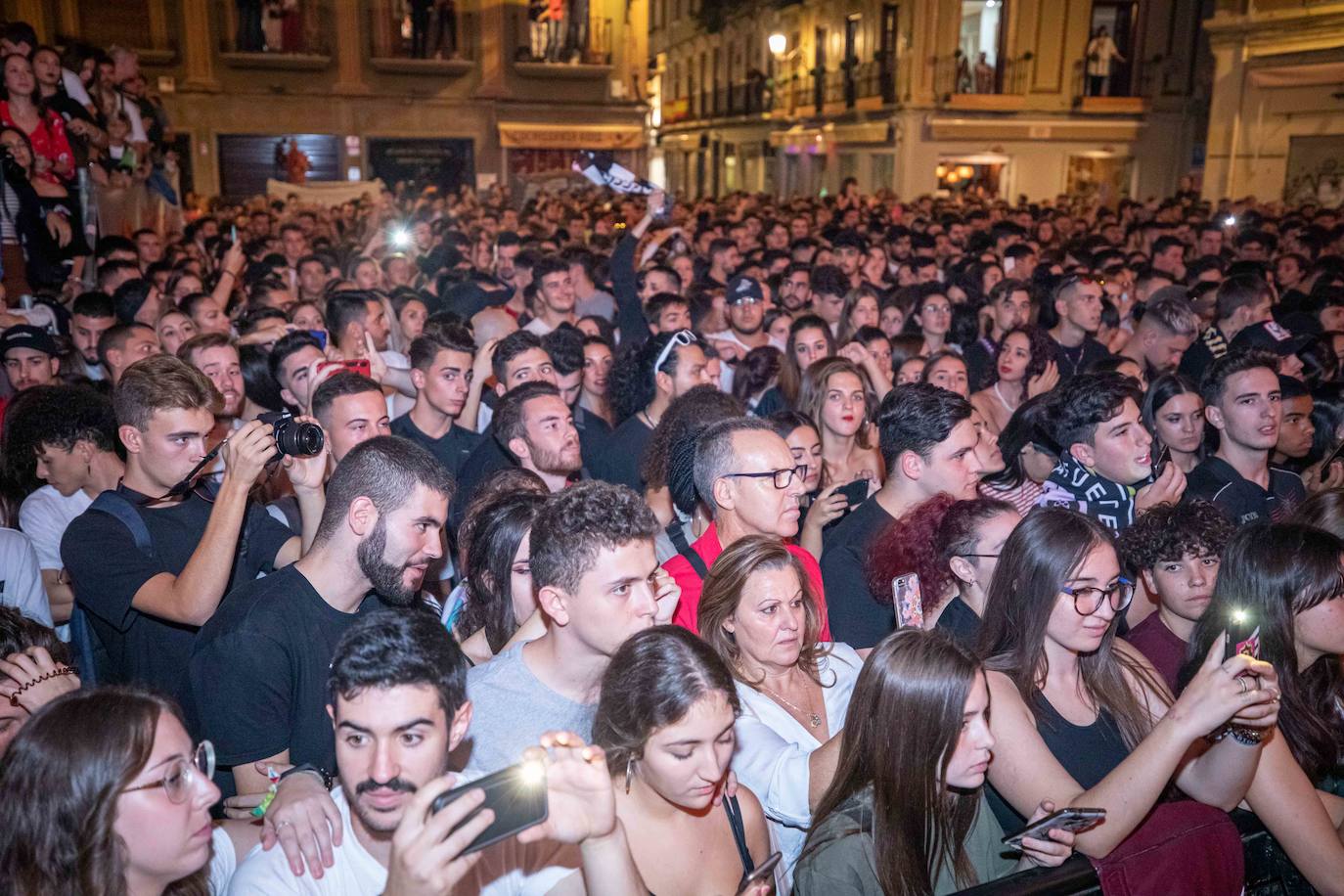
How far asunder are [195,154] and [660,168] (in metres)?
25.6

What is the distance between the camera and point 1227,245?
43.6ft

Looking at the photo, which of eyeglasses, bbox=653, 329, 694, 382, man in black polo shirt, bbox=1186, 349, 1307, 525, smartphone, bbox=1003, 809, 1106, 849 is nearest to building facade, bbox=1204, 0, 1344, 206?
man in black polo shirt, bbox=1186, 349, 1307, 525

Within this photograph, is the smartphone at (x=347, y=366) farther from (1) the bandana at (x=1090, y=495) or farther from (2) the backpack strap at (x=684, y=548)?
(1) the bandana at (x=1090, y=495)

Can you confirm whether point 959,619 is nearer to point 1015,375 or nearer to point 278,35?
point 1015,375

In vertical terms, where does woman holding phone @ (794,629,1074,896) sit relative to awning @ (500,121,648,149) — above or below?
below

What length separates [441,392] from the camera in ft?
18.2

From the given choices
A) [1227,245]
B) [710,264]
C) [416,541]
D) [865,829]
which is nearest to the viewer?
[865,829]

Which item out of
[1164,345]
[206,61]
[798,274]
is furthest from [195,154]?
[1164,345]

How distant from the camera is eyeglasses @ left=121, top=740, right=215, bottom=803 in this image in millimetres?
2155

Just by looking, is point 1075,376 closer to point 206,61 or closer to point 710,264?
point 710,264

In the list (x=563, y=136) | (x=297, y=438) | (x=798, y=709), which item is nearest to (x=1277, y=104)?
(x=563, y=136)

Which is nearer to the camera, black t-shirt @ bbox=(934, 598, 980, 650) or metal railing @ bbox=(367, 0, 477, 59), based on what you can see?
black t-shirt @ bbox=(934, 598, 980, 650)

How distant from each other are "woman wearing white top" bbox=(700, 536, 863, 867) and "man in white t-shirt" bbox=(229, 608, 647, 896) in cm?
68

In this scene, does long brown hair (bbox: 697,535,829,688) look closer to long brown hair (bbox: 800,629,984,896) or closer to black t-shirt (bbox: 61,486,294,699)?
long brown hair (bbox: 800,629,984,896)
